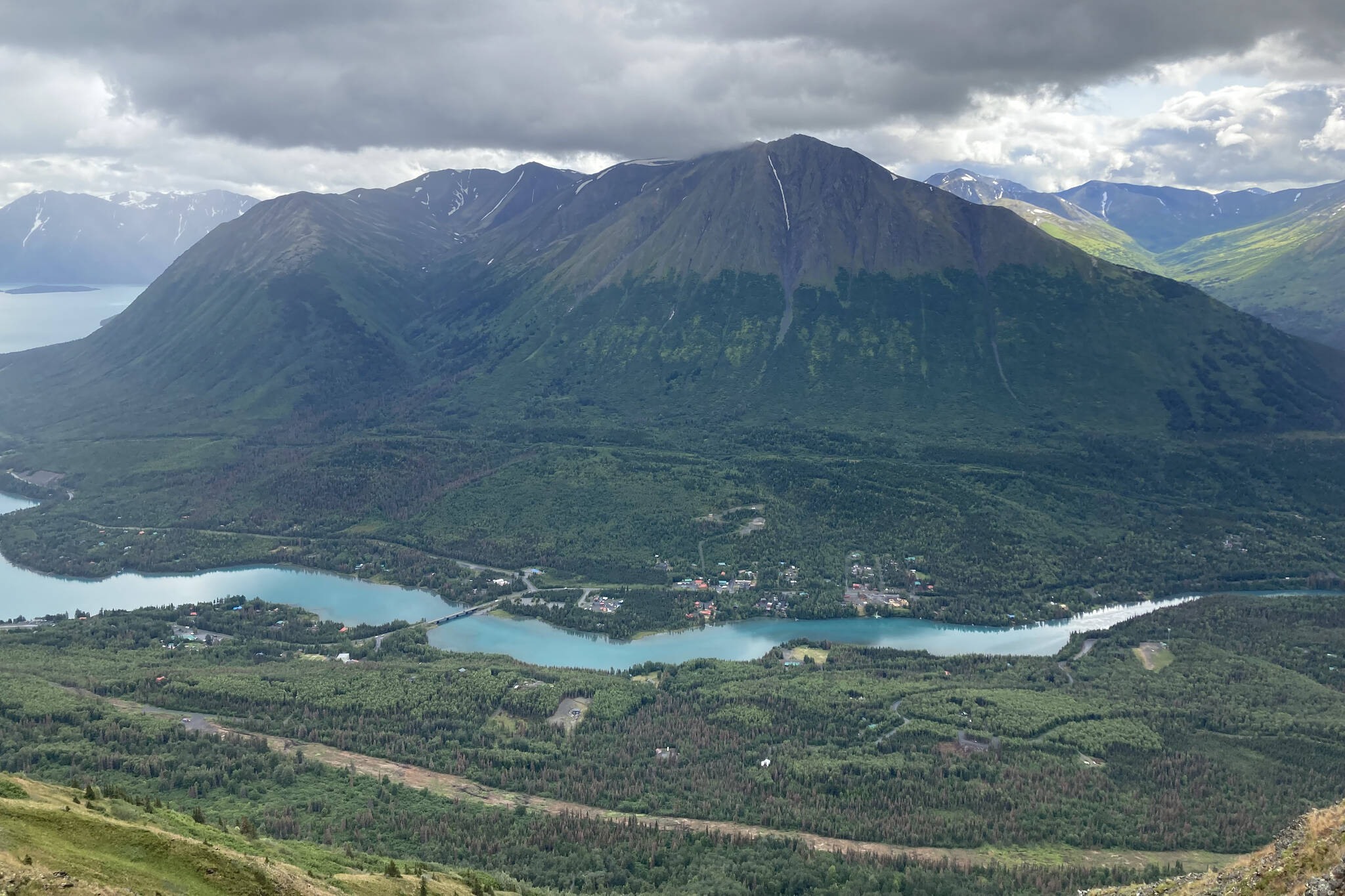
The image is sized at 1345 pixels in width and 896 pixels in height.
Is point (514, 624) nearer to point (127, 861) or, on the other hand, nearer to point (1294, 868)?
point (127, 861)

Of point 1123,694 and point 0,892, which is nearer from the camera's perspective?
point 0,892

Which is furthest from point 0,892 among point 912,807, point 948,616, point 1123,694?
point 948,616

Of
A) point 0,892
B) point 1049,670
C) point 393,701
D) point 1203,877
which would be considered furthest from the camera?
point 1049,670

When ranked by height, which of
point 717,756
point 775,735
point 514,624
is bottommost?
point 717,756

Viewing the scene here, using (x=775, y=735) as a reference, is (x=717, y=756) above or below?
below

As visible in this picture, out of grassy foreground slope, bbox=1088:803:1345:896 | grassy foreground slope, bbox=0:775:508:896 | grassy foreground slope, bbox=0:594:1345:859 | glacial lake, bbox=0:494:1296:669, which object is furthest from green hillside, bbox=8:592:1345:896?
grassy foreground slope, bbox=1088:803:1345:896

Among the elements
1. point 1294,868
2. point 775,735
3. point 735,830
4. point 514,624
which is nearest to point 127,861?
point 1294,868

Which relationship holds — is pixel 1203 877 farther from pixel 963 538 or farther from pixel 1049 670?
pixel 963 538
